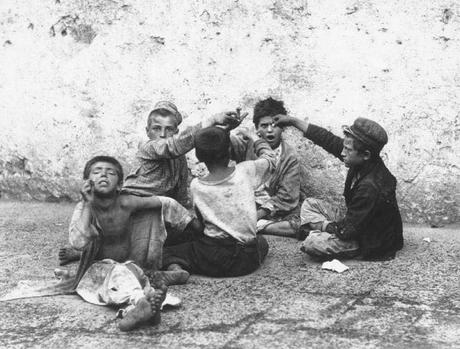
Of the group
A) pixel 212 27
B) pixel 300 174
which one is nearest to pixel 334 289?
pixel 300 174

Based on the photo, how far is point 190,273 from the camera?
4.52 meters

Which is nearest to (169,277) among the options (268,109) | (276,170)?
(276,170)

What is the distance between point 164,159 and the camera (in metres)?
5.12

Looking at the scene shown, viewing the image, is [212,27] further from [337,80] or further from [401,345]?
[401,345]

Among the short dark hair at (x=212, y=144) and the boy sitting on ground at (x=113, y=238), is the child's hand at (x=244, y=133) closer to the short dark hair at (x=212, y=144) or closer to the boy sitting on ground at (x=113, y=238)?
the short dark hair at (x=212, y=144)

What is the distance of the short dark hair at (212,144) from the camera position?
14.4 feet

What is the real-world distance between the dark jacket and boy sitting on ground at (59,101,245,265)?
2.98 feet

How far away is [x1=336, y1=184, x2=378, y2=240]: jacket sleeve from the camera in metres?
4.68

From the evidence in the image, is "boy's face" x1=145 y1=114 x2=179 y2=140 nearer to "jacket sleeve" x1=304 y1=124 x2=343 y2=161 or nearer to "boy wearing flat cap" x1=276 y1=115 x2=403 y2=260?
"jacket sleeve" x1=304 y1=124 x2=343 y2=161

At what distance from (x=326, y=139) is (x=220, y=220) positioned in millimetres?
1319

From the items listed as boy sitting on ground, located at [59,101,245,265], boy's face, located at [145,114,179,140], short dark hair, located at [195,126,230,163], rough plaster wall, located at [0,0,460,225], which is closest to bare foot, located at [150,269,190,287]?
boy sitting on ground, located at [59,101,245,265]

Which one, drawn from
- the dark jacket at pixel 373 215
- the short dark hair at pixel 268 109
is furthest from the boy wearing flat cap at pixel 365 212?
the short dark hair at pixel 268 109

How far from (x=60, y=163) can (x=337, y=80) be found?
102 inches

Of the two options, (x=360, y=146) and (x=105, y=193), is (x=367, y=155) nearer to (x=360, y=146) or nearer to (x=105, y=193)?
(x=360, y=146)
